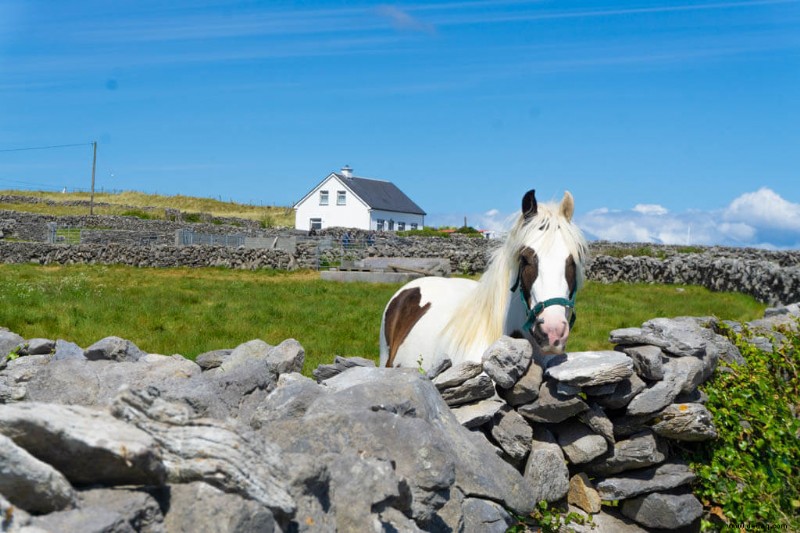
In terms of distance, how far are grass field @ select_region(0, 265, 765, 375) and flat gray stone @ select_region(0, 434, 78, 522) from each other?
770cm

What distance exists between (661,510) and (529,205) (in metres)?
2.72

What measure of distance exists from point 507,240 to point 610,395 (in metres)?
1.50

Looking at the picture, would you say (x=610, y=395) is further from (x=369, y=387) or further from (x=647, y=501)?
(x=369, y=387)

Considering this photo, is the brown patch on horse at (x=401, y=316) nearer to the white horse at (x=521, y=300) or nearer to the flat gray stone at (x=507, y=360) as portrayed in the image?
the white horse at (x=521, y=300)

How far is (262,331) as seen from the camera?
1461cm

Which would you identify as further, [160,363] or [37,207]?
[37,207]

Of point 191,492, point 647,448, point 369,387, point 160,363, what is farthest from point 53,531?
point 647,448

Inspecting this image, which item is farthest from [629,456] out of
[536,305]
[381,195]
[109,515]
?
[381,195]

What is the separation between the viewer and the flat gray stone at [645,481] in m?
6.06

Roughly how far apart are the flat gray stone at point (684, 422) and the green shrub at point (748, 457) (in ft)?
1.12

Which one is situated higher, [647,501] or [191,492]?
[191,492]

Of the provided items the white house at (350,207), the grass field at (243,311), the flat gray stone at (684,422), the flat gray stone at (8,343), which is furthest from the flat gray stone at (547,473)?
the white house at (350,207)

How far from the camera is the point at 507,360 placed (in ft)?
18.5

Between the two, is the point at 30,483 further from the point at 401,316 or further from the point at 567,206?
the point at 401,316
